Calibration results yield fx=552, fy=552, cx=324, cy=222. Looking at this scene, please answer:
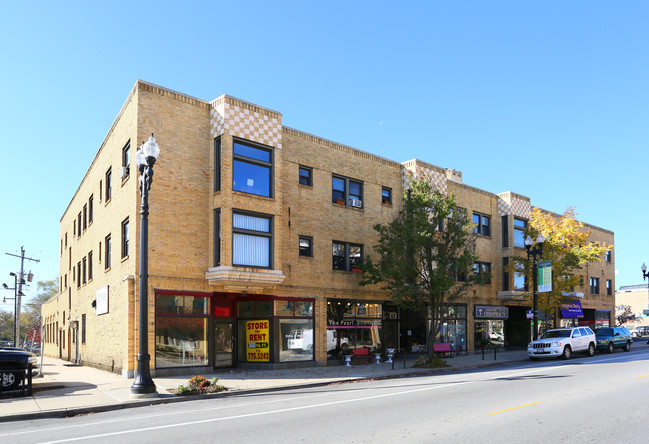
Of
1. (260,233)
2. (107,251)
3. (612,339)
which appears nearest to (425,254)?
(260,233)

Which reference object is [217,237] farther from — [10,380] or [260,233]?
[10,380]

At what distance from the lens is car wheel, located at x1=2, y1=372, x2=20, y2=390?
50.9ft

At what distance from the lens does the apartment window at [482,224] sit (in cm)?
3392

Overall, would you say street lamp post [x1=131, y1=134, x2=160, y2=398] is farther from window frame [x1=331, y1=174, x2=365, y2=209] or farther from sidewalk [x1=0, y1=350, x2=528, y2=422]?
window frame [x1=331, y1=174, x2=365, y2=209]

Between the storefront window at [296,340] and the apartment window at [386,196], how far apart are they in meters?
7.65

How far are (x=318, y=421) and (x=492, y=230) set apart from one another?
27.2 meters

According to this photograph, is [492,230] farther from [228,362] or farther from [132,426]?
[132,426]

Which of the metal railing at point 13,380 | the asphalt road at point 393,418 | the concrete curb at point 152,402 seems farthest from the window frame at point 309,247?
the metal railing at point 13,380

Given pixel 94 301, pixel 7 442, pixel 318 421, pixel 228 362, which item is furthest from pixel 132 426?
pixel 94 301

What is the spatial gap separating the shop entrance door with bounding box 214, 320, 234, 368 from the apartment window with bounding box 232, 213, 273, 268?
3.26 meters

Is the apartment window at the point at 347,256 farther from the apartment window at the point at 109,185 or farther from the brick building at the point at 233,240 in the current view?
the apartment window at the point at 109,185

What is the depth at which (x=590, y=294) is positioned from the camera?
45.5 metres

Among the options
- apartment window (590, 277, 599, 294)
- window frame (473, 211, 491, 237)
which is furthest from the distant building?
window frame (473, 211, 491, 237)

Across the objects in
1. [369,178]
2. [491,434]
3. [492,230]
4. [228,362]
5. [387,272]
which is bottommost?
[228,362]
